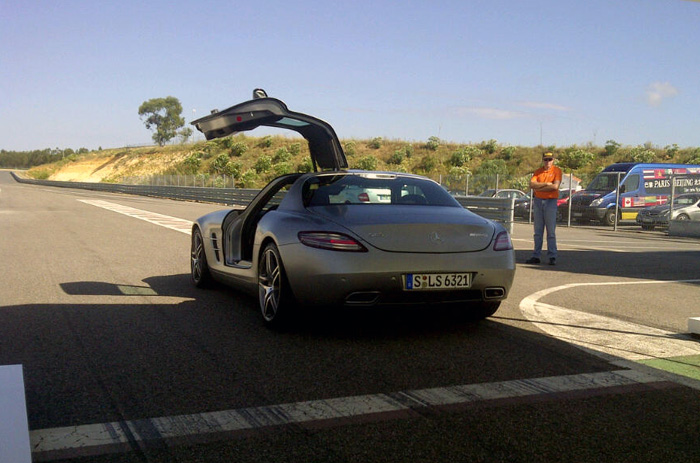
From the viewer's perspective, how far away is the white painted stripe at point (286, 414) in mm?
3180

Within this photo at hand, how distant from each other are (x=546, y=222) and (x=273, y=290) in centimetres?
653

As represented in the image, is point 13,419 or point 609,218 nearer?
point 13,419

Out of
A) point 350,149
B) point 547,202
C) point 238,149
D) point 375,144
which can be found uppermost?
point 375,144

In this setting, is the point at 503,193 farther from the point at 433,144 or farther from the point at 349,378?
the point at 433,144

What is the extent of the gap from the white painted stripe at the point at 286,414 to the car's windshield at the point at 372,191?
208cm

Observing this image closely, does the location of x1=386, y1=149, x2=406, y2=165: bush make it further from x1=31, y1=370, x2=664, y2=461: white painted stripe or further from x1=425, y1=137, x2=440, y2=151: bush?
x1=31, y1=370, x2=664, y2=461: white painted stripe

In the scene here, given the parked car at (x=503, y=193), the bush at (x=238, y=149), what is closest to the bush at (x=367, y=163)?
the bush at (x=238, y=149)

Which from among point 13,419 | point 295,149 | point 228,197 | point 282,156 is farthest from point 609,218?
point 295,149

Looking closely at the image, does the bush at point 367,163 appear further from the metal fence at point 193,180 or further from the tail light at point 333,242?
the tail light at point 333,242

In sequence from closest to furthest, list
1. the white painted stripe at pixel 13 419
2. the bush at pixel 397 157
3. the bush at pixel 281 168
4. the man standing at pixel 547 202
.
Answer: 1. the white painted stripe at pixel 13 419
2. the man standing at pixel 547 202
3. the bush at pixel 281 168
4. the bush at pixel 397 157

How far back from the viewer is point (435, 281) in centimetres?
509

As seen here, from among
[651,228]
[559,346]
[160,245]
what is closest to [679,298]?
[559,346]

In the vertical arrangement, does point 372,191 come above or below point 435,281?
above

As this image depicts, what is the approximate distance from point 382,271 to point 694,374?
201 centimetres
